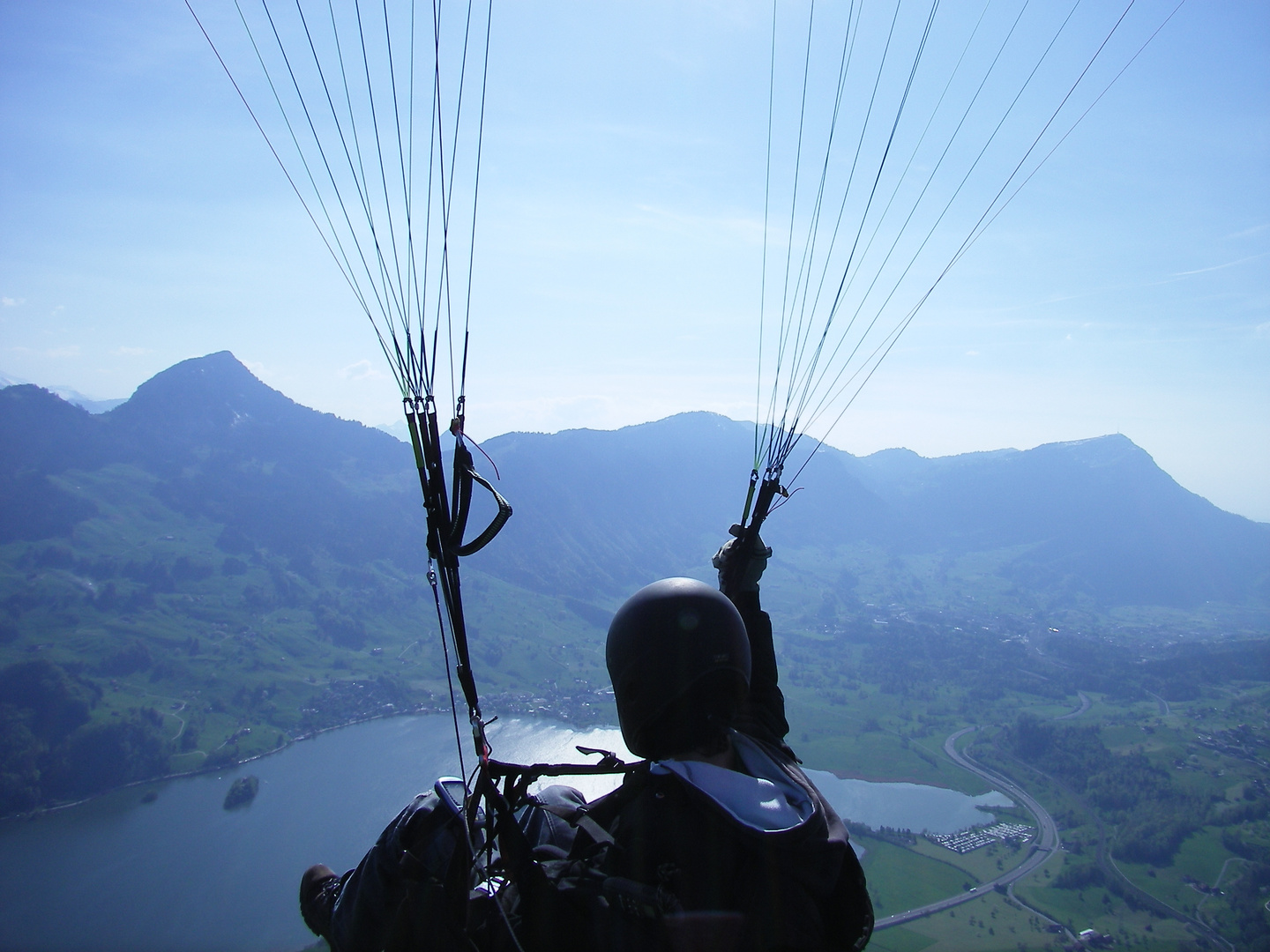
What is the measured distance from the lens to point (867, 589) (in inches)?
3659

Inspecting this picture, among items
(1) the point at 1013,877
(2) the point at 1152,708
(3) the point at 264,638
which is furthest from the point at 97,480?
(2) the point at 1152,708

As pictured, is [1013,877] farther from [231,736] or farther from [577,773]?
[231,736]

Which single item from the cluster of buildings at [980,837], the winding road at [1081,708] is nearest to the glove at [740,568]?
the cluster of buildings at [980,837]

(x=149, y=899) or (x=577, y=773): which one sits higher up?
(x=577, y=773)

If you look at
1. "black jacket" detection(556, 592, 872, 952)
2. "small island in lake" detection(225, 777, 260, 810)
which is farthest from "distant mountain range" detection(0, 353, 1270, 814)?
"black jacket" detection(556, 592, 872, 952)

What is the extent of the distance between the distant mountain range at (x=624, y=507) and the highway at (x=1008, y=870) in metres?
40.9

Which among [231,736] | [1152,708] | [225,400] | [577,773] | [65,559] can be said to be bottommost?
[1152,708]

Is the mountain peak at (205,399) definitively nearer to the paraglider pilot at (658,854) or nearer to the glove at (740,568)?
the glove at (740,568)

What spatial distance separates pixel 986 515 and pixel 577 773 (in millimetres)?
140631

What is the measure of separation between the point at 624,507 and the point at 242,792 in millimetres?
69228

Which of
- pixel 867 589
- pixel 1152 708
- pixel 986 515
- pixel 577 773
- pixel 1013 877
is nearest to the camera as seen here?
pixel 577 773

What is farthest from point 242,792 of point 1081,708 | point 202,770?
point 1081,708

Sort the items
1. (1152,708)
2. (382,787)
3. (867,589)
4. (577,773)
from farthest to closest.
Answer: (867,589) < (1152,708) < (382,787) < (577,773)

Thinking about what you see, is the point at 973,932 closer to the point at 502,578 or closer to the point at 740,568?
the point at 740,568
